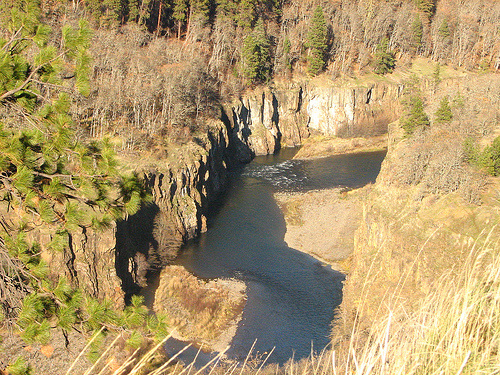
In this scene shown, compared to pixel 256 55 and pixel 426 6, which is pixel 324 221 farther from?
pixel 426 6

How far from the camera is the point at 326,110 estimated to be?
73.2 m

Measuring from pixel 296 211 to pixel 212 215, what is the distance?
8428 millimetres

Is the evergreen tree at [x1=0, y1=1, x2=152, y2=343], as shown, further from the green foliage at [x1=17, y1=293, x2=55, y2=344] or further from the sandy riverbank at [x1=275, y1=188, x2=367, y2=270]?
the sandy riverbank at [x1=275, y1=188, x2=367, y2=270]

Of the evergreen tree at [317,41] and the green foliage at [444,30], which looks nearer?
the evergreen tree at [317,41]

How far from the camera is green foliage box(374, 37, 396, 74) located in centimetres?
7606

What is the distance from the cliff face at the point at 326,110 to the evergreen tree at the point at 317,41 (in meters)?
3.81

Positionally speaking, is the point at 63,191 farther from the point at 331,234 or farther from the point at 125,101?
the point at 125,101

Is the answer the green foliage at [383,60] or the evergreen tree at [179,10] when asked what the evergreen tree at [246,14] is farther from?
the green foliage at [383,60]

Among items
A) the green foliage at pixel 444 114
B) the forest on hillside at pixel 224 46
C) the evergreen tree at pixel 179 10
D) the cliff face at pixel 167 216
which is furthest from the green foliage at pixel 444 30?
the cliff face at pixel 167 216

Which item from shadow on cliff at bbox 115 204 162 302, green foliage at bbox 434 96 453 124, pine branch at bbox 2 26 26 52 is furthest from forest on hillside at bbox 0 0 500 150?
pine branch at bbox 2 26 26 52

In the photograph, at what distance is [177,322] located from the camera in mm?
27594

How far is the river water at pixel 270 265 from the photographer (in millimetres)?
26766

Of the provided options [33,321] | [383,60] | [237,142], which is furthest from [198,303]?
[383,60]

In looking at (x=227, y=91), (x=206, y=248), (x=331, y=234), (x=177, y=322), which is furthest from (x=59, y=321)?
(x=227, y=91)
